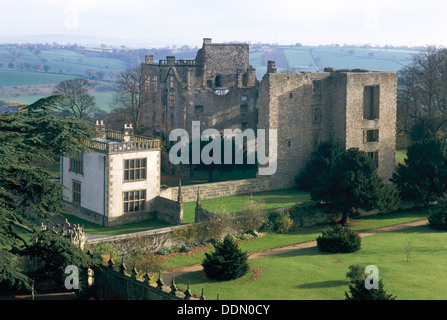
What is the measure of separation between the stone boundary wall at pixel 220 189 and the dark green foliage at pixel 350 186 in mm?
9051

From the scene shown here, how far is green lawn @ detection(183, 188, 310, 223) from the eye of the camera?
50.4 m

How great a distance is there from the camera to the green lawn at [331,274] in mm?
32969

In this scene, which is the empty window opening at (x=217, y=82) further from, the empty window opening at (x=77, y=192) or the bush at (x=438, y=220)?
the bush at (x=438, y=220)

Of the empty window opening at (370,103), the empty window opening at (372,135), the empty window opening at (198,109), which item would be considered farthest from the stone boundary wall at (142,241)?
the empty window opening at (370,103)

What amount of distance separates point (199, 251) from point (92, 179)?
10534mm

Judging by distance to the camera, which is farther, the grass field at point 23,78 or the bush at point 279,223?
the grass field at point 23,78

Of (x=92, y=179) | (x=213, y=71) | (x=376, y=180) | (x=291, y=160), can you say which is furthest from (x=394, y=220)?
(x=213, y=71)

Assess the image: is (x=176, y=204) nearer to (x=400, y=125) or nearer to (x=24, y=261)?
(x=24, y=261)

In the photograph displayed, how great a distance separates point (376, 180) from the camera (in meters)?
48.9

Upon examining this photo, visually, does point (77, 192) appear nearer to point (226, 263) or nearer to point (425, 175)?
point (226, 263)

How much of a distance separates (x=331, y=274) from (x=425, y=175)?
20922 mm

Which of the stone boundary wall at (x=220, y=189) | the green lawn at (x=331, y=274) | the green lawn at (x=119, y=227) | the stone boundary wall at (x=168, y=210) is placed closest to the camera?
the green lawn at (x=331, y=274)

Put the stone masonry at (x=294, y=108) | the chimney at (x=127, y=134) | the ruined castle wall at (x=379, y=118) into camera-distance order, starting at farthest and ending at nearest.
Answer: the ruined castle wall at (x=379, y=118) < the stone masonry at (x=294, y=108) < the chimney at (x=127, y=134)

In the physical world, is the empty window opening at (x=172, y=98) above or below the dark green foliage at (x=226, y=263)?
above
